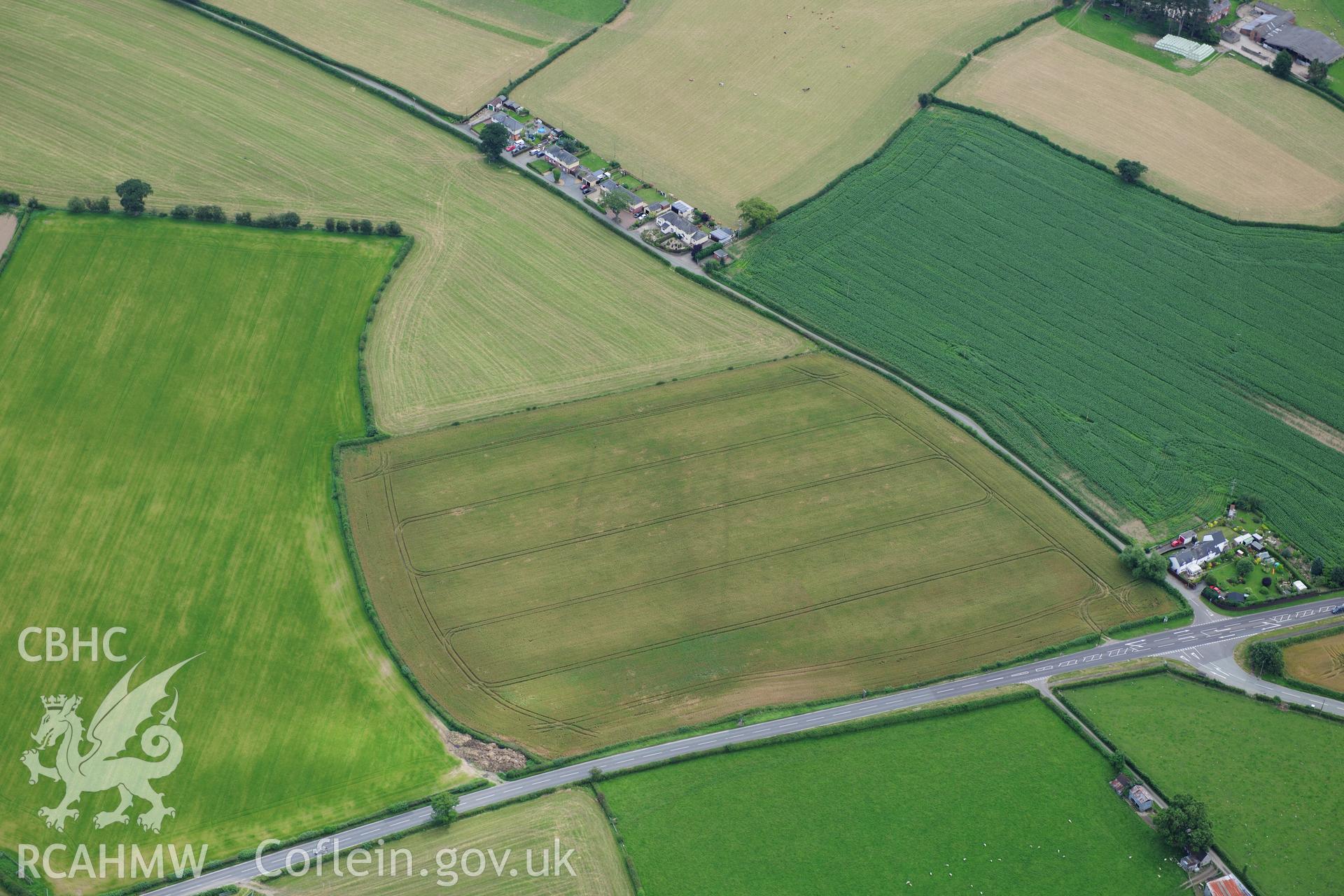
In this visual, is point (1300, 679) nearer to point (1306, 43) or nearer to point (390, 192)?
point (1306, 43)

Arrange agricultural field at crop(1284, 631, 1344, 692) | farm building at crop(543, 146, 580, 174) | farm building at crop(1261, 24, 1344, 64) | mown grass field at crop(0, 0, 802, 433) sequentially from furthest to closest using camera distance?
1. farm building at crop(1261, 24, 1344, 64)
2. farm building at crop(543, 146, 580, 174)
3. mown grass field at crop(0, 0, 802, 433)
4. agricultural field at crop(1284, 631, 1344, 692)

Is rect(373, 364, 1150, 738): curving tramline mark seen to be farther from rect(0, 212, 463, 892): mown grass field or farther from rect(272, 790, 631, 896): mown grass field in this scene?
rect(272, 790, 631, 896): mown grass field

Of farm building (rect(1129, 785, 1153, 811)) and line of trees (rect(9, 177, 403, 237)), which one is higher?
line of trees (rect(9, 177, 403, 237))

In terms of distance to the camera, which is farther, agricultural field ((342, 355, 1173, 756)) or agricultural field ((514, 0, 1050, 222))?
agricultural field ((514, 0, 1050, 222))

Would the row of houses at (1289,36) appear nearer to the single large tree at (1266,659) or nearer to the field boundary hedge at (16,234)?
the single large tree at (1266,659)

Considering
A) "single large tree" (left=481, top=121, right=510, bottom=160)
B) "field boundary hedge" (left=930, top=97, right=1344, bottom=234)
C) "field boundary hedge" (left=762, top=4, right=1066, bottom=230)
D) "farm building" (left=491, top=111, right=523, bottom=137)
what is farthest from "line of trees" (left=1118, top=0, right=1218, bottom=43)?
"single large tree" (left=481, top=121, right=510, bottom=160)

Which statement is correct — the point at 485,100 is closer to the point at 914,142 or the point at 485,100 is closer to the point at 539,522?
the point at 914,142

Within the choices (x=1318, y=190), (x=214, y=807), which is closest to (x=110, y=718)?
(x=214, y=807)
